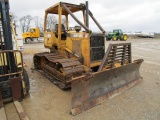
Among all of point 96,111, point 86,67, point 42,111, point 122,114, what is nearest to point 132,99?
point 122,114

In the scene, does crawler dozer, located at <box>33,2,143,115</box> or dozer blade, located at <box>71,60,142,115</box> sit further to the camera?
crawler dozer, located at <box>33,2,143,115</box>

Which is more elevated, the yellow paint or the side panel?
the yellow paint

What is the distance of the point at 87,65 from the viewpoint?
4.75m

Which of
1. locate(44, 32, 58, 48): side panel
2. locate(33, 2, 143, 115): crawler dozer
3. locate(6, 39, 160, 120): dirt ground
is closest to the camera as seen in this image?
locate(6, 39, 160, 120): dirt ground

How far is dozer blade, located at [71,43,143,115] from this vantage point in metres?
3.34

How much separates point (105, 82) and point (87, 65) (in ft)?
3.20

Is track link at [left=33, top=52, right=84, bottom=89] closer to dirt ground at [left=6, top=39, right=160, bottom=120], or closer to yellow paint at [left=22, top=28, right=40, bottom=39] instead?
dirt ground at [left=6, top=39, right=160, bottom=120]

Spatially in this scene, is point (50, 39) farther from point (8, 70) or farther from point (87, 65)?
point (8, 70)

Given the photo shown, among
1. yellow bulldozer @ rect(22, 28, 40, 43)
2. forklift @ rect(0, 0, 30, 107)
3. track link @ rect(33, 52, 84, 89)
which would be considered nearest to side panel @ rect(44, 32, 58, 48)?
track link @ rect(33, 52, 84, 89)

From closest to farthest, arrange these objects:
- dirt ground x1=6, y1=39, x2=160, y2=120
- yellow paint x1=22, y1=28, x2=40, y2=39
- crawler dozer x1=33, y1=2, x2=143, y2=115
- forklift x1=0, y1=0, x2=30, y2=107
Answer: dirt ground x1=6, y1=39, x2=160, y2=120, crawler dozer x1=33, y1=2, x2=143, y2=115, forklift x1=0, y1=0, x2=30, y2=107, yellow paint x1=22, y1=28, x2=40, y2=39

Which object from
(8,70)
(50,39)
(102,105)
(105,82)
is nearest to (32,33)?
(50,39)

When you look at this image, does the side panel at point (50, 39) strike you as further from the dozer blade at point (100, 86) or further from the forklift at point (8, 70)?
the dozer blade at point (100, 86)

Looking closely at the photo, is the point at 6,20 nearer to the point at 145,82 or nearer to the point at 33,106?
the point at 33,106

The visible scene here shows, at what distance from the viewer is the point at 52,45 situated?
591 cm
